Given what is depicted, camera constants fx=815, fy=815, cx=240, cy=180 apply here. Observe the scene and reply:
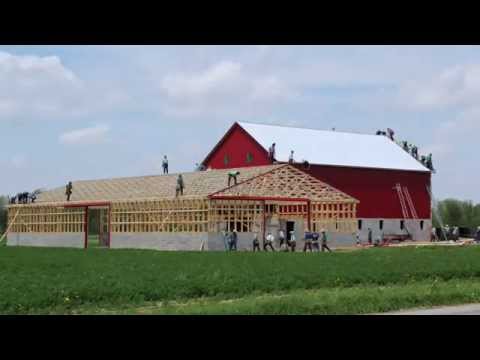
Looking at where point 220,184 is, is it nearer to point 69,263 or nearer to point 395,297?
point 69,263

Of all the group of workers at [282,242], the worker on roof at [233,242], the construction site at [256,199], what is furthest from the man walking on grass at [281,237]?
the worker on roof at [233,242]

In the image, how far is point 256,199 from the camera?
5450cm

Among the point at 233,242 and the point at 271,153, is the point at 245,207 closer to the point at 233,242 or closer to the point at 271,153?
the point at 233,242

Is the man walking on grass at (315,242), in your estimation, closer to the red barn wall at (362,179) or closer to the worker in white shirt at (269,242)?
the worker in white shirt at (269,242)

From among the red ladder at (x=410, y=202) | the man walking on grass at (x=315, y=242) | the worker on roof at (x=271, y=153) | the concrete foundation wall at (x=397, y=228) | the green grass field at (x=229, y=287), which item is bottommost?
the green grass field at (x=229, y=287)

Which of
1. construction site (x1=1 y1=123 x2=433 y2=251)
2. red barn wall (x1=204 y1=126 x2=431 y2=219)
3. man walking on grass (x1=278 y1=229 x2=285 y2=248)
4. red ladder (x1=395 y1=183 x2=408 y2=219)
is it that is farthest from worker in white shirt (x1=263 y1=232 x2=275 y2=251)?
red ladder (x1=395 y1=183 x2=408 y2=219)

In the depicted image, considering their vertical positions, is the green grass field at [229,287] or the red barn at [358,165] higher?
the red barn at [358,165]

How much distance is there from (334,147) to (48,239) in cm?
2712

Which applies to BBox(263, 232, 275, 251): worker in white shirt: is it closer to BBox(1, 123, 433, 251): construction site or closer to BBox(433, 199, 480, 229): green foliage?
BBox(1, 123, 433, 251): construction site

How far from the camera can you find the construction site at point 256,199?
182ft

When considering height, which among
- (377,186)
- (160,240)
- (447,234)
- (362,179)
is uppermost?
(362,179)

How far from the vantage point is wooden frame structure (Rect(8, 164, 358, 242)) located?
2138 inches

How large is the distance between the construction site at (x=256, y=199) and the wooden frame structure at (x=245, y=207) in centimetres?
7

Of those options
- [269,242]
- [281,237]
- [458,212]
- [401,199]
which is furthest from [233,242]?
[458,212]
